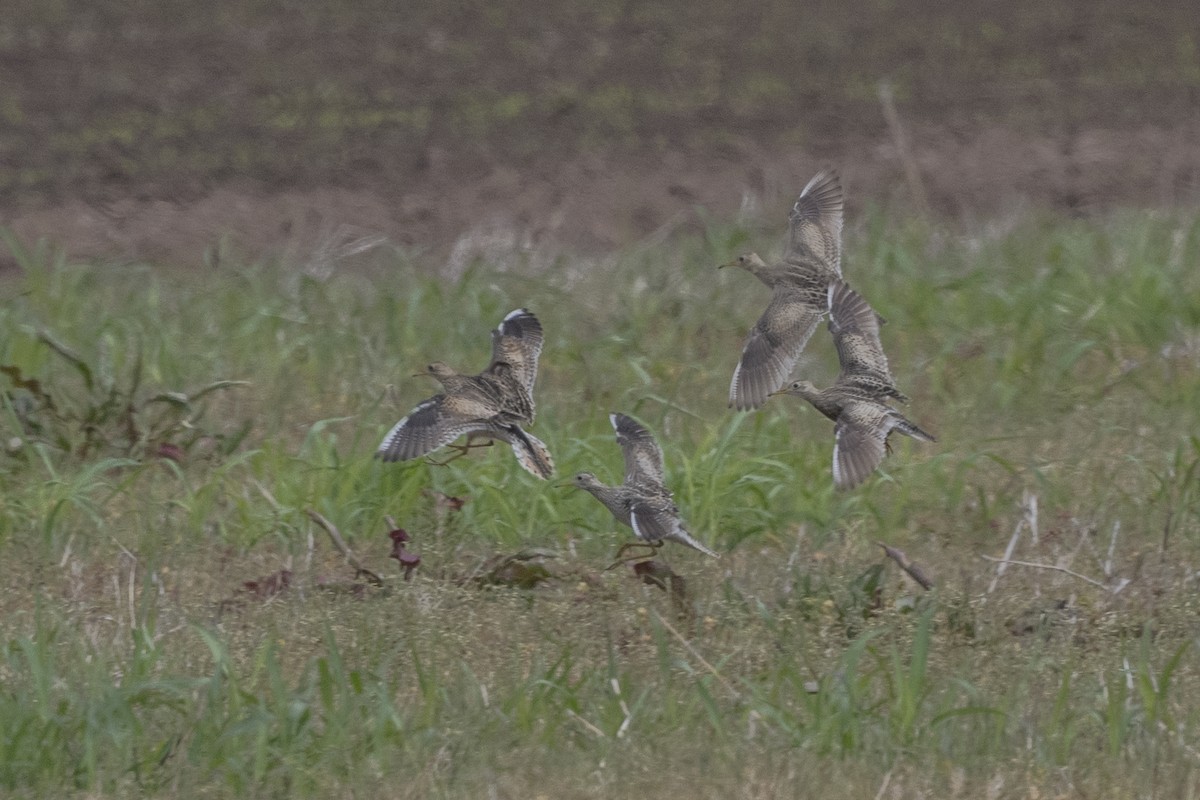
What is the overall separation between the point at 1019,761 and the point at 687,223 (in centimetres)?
518

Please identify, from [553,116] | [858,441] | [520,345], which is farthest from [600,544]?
[553,116]

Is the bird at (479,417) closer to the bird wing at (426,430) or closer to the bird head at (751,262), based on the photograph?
the bird wing at (426,430)

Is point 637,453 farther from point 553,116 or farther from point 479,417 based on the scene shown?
point 553,116

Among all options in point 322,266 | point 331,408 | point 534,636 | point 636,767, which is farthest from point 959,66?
point 636,767

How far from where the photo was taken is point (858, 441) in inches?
129

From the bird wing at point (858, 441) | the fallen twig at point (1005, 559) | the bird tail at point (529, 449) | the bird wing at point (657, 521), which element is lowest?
Result: the fallen twig at point (1005, 559)

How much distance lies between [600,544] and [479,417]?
4.45 feet

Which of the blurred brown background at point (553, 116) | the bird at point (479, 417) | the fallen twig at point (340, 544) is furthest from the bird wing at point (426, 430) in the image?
the blurred brown background at point (553, 116)

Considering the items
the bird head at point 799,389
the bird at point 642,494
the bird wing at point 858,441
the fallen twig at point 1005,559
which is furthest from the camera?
the fallen twig at point 1005,559

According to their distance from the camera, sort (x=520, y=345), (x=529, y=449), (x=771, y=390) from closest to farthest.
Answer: (x=771, y=390) → (x=529, y=449) → (x=520, y=345)

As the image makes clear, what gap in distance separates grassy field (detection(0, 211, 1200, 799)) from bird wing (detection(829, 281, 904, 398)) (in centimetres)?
56

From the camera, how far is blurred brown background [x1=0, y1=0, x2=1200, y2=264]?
8.51m

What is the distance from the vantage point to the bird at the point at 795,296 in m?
3.40

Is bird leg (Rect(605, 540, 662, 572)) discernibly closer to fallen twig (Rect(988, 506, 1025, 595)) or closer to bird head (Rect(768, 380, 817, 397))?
bird head (Rect(768, 380, 817, 397))
